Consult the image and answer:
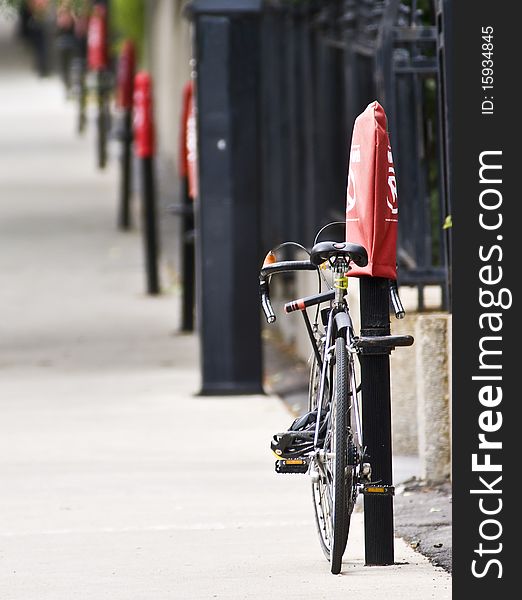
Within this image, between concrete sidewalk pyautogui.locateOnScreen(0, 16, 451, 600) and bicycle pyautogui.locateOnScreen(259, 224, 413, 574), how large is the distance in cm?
27

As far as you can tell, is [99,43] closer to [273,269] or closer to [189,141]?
Result: [189,141]

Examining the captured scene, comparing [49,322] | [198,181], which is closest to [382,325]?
[198,181]

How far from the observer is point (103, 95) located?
26875 millimetres

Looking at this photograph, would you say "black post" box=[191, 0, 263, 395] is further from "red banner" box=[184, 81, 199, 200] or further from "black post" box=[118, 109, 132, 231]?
"black post" box=[118, 109, 132, 231]

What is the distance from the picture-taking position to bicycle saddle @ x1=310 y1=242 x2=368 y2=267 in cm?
591

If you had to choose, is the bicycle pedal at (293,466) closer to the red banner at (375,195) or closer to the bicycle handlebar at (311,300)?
the bicycle handlebar at (311,300)

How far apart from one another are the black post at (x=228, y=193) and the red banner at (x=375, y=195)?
5149mm

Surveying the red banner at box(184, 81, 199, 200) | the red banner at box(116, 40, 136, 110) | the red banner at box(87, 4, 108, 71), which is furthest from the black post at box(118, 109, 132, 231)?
the red banner at box(87, 4, 108, 71)

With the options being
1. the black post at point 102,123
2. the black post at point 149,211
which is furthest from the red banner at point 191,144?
the black post at point 102,123

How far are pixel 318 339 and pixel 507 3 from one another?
5.51 feet

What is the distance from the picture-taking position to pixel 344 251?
593 cm

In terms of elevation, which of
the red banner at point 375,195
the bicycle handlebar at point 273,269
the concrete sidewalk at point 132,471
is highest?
the red banner at point 375,195

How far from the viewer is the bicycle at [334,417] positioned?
19.2 feet

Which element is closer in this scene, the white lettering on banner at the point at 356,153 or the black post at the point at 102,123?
the white lettering on banner at the point at 356,153
